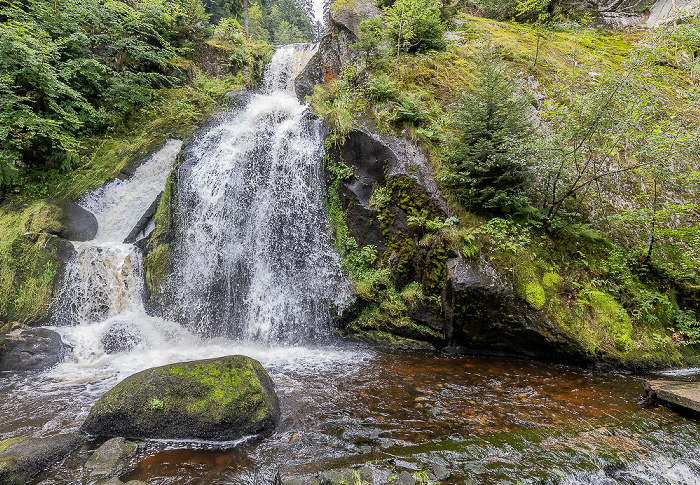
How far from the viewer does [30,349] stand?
20.2 feet

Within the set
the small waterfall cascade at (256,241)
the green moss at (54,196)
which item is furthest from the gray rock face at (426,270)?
the green moss at (54,196)

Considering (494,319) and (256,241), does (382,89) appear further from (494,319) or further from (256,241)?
(494,319)

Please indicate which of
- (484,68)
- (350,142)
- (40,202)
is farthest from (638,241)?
(40,202)

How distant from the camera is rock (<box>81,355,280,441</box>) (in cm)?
409

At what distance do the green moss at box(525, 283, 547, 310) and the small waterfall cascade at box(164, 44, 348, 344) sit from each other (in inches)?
167

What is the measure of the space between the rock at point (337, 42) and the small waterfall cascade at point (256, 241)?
455 centimetres

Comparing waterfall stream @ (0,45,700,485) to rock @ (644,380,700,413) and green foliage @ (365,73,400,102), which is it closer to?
rock @ (644,380,700,413)

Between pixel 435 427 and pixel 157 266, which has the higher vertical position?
pixel 157 266

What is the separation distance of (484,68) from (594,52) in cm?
838

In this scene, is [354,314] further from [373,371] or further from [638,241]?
[638,241]

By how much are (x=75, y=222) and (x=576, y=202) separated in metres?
13.6

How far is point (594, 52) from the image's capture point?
11.7 meters

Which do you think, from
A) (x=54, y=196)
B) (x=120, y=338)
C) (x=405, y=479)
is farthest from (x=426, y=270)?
(x=54, y=196)

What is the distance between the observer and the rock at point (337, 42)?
1317 cm
